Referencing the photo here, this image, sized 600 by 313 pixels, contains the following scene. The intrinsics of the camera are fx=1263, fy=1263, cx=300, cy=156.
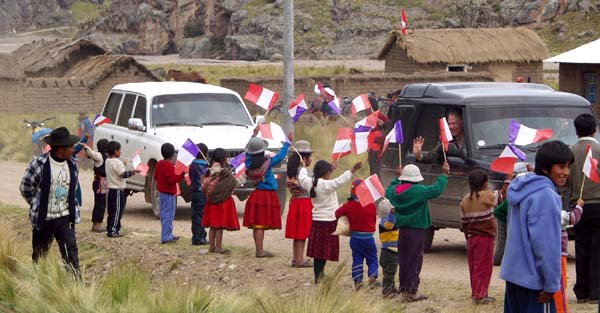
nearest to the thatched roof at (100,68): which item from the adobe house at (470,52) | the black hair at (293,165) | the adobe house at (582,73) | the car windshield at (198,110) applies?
the adobe house at (470,52)

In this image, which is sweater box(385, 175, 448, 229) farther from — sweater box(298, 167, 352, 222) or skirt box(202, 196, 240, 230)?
skirt box(202, 196, 240, 230)

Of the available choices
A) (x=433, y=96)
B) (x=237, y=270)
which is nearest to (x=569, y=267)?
(x=433, y=96)

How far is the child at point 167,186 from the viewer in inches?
572

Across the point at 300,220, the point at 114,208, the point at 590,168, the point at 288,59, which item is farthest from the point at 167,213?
the point at 288,59

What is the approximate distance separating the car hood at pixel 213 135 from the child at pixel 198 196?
209 cm

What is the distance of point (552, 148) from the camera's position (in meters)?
7.53

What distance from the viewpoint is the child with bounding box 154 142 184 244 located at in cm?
1453

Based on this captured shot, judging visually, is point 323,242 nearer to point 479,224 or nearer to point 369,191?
point 369,191

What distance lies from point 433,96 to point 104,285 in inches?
188

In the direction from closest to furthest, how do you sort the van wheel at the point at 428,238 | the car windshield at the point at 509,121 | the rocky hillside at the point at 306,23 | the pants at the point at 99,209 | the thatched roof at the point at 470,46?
the car windshield at the point at 509,121
the van wheel at the point at 428,238
the pants at the point at 99,209
the thatched roof at the point at 470,46
the rocky hillside at the point at 306,23

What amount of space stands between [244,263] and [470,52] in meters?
27.8

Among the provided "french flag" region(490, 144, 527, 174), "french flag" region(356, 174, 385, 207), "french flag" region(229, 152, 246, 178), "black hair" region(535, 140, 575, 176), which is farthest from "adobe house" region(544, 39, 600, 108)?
"black hair" region(535, 140, 575, 176)

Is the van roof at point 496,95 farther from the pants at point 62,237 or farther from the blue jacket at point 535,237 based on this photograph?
the blue jacket at point 535,237

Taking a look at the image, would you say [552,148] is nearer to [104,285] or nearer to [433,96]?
[104,285]
